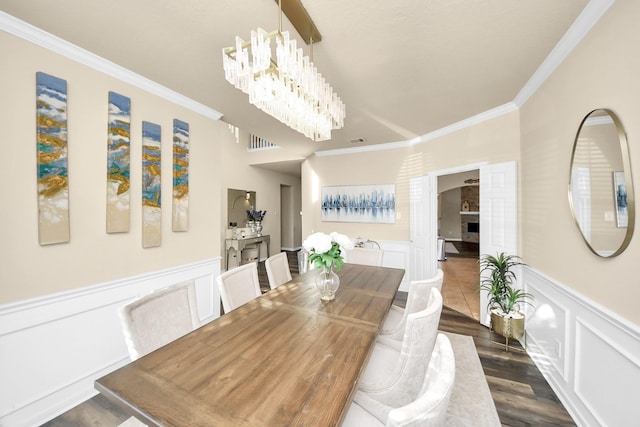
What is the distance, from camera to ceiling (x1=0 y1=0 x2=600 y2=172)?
1.46 m

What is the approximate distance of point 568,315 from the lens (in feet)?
5.89

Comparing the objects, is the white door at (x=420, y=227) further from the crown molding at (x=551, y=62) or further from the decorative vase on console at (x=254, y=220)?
the decorative vase on console at (x=254, y=220)

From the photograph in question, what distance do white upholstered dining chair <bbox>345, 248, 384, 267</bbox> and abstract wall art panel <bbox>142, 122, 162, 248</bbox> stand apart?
2187 mm

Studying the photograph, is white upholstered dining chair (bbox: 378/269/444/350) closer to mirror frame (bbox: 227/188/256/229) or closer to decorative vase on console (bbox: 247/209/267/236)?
mirror frame (bbox: 227/188/256/229)

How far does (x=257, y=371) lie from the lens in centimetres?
100

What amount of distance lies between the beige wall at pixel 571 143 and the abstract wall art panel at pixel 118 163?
3.49 metres

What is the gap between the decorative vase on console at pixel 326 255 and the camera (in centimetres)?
166

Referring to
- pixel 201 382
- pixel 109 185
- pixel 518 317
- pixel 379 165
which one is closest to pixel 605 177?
pixel 518 317

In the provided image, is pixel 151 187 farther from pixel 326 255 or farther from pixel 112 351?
pixel 326 255

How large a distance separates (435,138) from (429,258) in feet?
6.26

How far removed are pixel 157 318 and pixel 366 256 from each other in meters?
2.27

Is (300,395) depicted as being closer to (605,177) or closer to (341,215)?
(605,177)

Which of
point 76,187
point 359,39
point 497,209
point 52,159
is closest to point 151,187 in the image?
point 76,187

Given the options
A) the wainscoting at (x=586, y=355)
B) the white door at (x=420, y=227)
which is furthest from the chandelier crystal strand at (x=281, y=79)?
the white door at (x=420, y=227)
